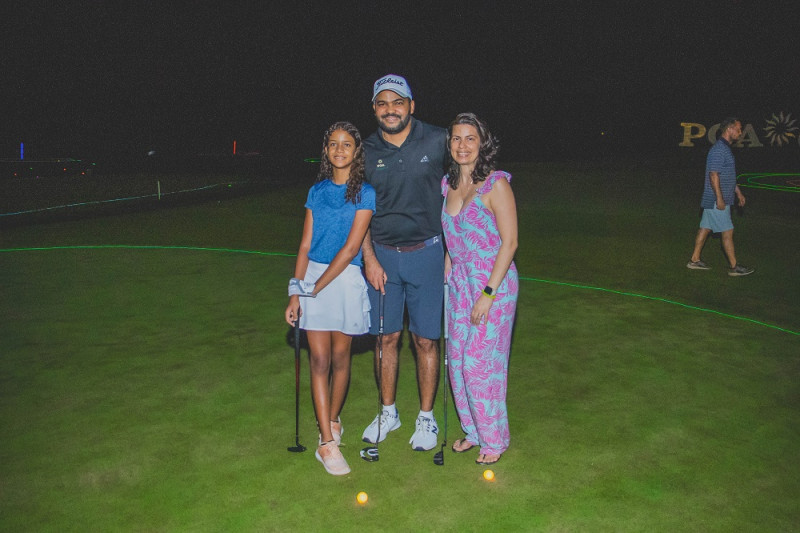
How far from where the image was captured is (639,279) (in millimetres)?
9562

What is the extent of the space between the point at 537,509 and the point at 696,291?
18.7 feet

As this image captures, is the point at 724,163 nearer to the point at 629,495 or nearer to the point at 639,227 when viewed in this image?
the point at 639,227

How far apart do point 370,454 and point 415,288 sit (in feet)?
3.43

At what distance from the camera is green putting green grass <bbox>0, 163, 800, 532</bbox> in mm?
3984

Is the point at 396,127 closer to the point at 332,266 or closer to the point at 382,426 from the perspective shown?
the point at 332,266

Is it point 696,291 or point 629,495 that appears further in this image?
point 696,291

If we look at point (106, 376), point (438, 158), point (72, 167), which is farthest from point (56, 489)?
point (72, 167)

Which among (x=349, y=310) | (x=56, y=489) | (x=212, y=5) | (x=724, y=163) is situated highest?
(x=212, y=5)

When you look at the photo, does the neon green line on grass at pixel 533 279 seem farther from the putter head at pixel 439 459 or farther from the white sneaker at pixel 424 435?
the putter head at pixel 439 459

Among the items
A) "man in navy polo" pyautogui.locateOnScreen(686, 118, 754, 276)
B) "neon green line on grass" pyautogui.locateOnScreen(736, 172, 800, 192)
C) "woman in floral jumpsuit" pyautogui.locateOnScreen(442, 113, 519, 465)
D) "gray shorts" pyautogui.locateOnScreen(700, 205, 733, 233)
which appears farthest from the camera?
"neon green line on grass" pyautogui.locateOnScreen(736, 172, 800, 192)

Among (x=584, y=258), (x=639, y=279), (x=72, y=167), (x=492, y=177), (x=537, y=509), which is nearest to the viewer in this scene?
(x=537, y=509)

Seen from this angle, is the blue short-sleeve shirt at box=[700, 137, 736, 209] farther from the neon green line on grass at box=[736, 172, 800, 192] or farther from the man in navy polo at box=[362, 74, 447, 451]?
the neon green line on grass at box=[736, 172, 800, 192]

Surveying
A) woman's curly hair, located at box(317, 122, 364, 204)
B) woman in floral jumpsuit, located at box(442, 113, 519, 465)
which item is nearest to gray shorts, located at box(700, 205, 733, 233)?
woman in floral jumpsuit, located at box(442, 113, 519, 465)

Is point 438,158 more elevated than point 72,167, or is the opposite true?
point 438,158
